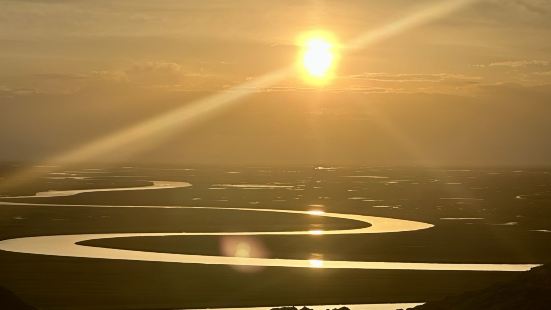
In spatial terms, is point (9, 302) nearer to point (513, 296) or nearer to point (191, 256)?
point (513, 296)

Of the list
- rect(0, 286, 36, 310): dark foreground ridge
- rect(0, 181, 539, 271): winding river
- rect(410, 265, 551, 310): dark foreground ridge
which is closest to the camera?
rect(410, 265, 551, 310): dark foreground ridge

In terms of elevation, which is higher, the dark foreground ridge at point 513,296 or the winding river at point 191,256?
the winding river at point 191,256

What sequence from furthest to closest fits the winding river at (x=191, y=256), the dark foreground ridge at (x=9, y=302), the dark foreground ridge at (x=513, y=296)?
the winding river at (x=191, y=256) → the dark foreground ridge at (x=9, y=302) → the dark foreground ridge at (x=513, y=296)

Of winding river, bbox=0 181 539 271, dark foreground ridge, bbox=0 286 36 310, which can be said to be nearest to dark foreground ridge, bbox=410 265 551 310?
dark foreground ridge, bbox=0 286 36 310

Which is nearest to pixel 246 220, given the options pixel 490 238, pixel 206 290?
pixel 490 238

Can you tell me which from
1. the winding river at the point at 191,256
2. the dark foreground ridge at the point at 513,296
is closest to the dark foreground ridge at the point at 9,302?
the dark foreground ridge at the point at 513,296

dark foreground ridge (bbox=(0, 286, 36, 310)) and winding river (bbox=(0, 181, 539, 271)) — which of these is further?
winding river (bbox=(0, 181, 539, 271))

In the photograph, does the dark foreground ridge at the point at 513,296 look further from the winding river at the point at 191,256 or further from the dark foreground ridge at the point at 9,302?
the winding river at the point at 191,256

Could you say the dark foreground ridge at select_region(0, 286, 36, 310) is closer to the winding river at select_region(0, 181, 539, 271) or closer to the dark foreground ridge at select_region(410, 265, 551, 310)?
the dark foreground ridge at select_region(410, 265, 551, 310)
